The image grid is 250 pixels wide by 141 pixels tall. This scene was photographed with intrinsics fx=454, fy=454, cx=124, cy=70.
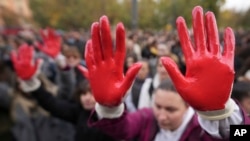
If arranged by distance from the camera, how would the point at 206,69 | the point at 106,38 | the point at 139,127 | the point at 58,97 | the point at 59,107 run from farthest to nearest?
the point at 58,97 < the point at 59,107 < the point at 139,127 < the point at 106,38 < the point at 206,69

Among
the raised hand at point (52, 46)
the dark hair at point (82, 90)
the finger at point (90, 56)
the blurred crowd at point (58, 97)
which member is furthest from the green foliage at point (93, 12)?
the finger at point (90, 56)

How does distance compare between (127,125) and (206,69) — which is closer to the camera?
(206,69)

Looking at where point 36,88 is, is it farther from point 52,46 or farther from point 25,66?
point 52,46

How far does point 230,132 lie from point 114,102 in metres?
0.54

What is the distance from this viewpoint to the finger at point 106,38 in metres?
1.97

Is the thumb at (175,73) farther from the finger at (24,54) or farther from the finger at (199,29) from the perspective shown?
the finger at (24,54)

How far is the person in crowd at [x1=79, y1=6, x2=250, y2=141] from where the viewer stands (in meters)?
1.79

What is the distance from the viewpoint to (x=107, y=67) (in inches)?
81.4

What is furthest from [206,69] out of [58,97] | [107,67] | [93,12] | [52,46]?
[93,12]

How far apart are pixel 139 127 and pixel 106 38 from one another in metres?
0.71

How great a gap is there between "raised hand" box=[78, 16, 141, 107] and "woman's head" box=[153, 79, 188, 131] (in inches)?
16.9

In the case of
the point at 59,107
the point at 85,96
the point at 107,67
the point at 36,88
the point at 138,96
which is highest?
the point at 107,67

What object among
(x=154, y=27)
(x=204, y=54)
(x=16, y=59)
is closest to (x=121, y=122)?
(x=204, y=54)

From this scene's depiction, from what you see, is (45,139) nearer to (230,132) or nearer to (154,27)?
(230,132)
